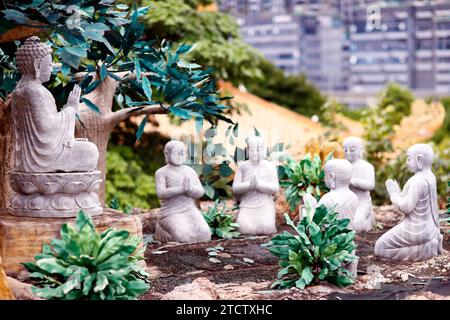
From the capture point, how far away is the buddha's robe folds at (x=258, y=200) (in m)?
8.41

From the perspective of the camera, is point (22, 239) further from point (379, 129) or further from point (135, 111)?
point (379, 129)

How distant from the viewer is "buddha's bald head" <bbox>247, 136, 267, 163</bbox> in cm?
843

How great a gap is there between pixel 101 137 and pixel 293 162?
7.84 feet

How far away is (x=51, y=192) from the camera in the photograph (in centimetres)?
635

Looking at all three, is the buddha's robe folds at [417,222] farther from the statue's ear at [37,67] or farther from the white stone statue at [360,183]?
the statue's ear at [37,67]

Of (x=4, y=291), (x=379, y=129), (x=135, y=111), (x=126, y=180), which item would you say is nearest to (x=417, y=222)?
(x=135, y=111)

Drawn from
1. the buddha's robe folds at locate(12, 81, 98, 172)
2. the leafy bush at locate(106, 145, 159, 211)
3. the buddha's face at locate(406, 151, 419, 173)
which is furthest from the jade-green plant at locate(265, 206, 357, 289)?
the leafy bush at locate(106, 145, 159, 211)

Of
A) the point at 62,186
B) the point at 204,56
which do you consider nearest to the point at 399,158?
the point at 204,56

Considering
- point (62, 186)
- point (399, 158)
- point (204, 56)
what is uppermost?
point (204, 56)

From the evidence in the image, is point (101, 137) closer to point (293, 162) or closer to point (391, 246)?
point (293, 162)

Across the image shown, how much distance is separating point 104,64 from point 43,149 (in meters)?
0.91

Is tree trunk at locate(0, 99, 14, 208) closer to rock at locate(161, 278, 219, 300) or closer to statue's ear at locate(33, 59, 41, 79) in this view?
statue's ear at locate(33, 59, 41, 79)

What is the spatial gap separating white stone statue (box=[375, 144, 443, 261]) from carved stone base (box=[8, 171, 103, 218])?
2709 mm
